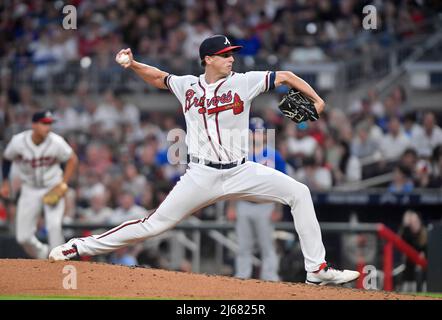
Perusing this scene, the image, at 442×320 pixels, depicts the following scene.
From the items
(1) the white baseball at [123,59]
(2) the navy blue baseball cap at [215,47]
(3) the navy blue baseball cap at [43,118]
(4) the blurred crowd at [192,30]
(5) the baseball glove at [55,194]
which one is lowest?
(5) the baseball glove at [55,194]

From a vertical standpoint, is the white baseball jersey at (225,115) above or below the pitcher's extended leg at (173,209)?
above

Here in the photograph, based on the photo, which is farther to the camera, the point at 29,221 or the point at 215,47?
the point at 29,221

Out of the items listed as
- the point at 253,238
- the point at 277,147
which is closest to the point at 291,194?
the point at 253,238

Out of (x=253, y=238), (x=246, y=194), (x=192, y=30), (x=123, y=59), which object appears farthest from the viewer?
(x=192, y=30)

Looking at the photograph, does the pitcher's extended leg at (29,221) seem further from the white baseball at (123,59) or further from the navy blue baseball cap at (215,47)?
the navy blue baseball cap at (215,47)

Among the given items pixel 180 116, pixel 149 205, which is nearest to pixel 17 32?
pixel 180 116

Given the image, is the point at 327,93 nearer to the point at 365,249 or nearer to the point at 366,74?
the point at 366,74

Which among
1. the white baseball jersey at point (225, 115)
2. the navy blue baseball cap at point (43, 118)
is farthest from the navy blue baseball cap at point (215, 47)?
the navy blue baseball cap at point (43, 118)

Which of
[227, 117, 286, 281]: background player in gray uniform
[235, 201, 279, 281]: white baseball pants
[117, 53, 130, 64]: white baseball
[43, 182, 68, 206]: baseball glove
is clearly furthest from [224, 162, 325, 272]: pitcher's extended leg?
[43, 182, 68, 206]: baseball glove

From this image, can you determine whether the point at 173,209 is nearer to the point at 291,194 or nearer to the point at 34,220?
the point at 291,194
